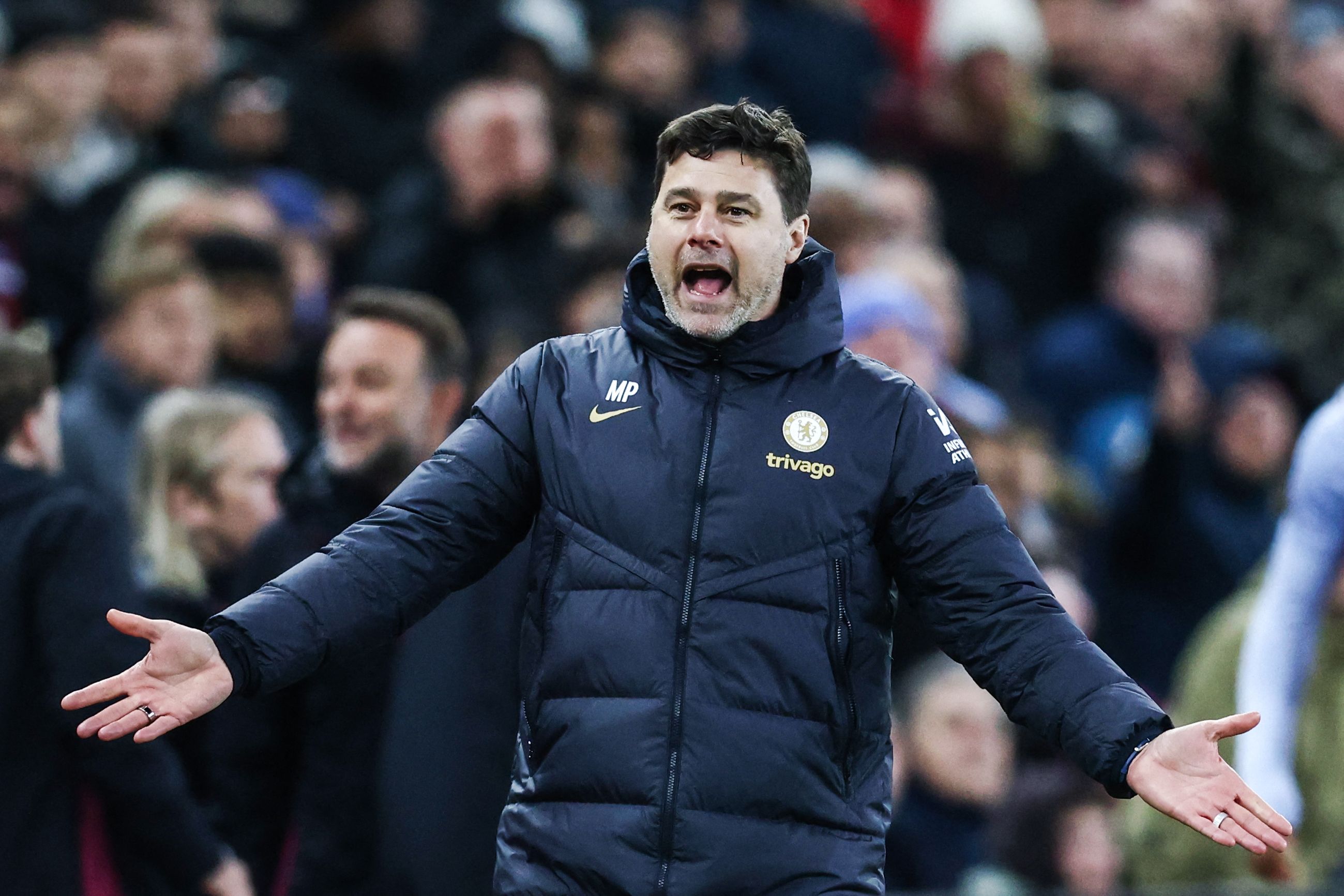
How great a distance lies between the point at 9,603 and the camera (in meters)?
5.11

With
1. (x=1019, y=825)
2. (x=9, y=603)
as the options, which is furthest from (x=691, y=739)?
(x=1019, y=825)

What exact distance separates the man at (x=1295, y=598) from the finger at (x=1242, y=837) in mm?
2104

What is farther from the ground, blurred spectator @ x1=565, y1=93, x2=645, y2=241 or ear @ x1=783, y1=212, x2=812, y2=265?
blurred spectator @ x1=565, y1=93, x2=645, y2=241

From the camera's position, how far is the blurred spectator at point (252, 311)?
811 centimetres

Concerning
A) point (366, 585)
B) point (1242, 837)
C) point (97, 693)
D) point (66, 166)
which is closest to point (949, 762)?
point (1242, 837)

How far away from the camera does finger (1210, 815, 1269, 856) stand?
369 cm

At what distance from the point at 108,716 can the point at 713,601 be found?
43.2 inches

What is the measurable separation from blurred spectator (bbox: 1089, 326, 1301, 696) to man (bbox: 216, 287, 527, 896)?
383 cm

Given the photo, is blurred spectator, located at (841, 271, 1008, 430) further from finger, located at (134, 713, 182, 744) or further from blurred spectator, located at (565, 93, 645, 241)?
finger, located at (134, 713, 182, 744)

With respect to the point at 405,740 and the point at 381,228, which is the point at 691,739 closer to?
the point at 405,740

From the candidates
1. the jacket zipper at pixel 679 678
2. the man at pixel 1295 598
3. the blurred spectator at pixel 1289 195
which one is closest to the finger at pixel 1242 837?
the jacket zipper at pixel 679 678

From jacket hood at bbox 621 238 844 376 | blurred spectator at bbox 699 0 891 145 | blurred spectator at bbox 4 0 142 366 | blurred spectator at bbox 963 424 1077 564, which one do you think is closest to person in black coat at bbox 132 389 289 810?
blurred spectator at bbox 4 0 142 366

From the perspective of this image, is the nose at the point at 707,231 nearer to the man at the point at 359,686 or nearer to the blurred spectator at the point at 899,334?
the man at the point at 359,686

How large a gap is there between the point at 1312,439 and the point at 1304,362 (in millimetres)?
4767
